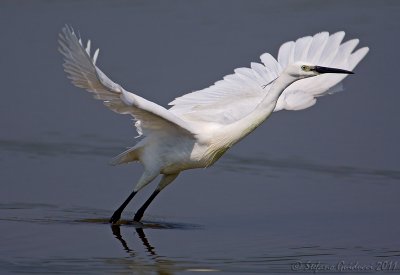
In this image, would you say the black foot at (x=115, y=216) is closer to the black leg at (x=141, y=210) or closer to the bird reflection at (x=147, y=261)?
the black leg at (x=141, y=210)

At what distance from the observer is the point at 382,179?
38.5 ft

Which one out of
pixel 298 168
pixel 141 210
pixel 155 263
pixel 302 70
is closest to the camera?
pixel 155 263

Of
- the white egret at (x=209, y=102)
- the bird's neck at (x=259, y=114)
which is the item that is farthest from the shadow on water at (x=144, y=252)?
the bird's neck at (x=259, y=114)

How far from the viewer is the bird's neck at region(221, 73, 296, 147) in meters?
9.88

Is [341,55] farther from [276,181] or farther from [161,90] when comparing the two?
[161,90]

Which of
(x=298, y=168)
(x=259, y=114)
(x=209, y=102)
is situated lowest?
(x=298, y=168)

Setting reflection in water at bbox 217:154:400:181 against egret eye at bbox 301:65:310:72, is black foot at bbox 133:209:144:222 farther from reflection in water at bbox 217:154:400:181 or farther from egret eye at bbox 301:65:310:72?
egret eye at bbox 301:65:310:72

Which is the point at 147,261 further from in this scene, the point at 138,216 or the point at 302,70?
the point at 302,70

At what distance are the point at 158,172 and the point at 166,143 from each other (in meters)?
0.31

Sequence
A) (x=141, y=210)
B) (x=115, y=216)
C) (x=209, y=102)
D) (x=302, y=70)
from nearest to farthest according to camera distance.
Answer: (x=302, y=70) → (x=115, y=216) → (x=141, y=210) → (x=209, y=102)

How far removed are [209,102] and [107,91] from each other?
233 cm

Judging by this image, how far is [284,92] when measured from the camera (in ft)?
37.0

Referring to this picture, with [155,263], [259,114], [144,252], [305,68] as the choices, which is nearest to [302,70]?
[305,68]

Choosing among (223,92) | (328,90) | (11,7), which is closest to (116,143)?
(223,92)
